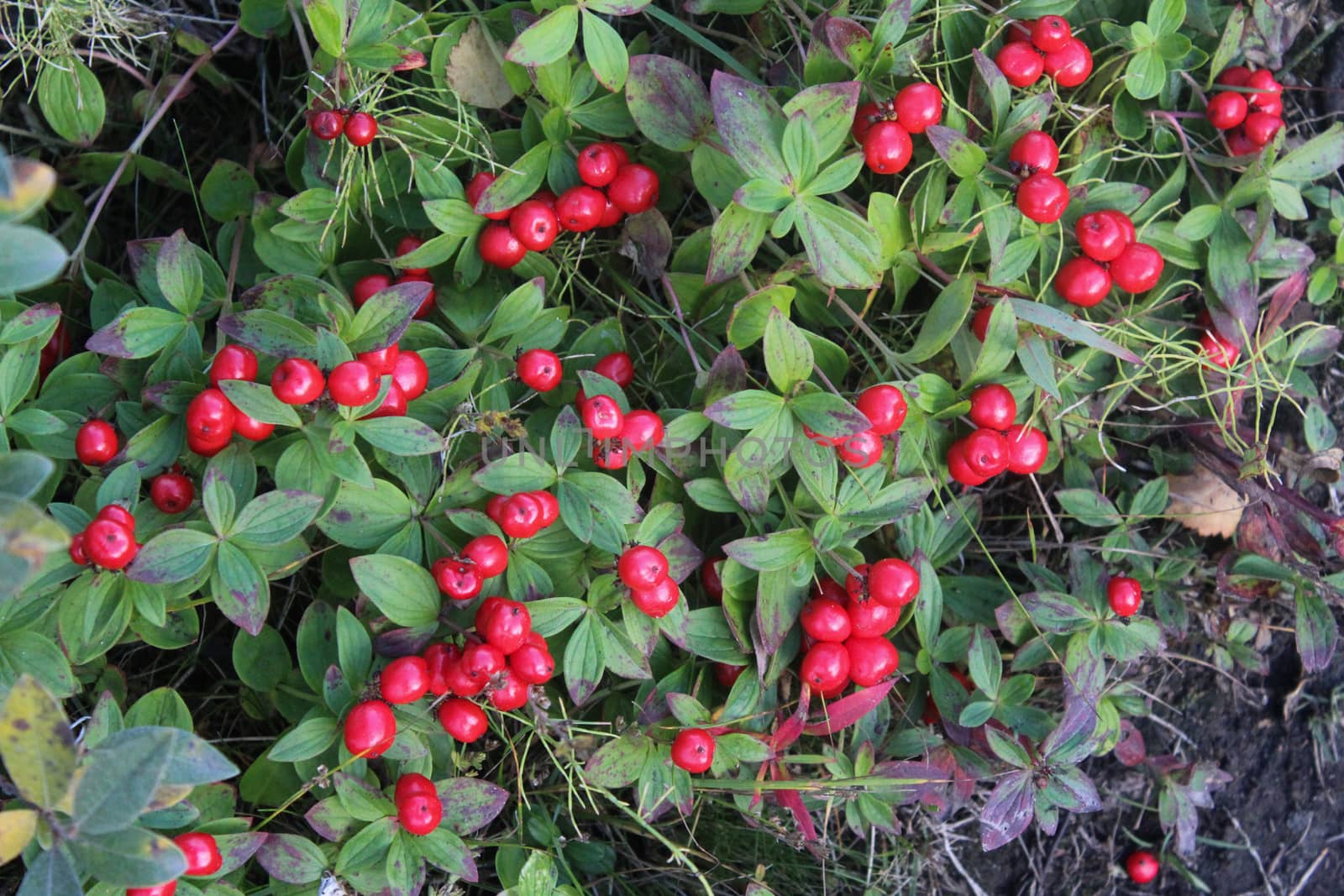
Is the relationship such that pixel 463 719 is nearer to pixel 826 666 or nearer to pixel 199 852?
pixel 199 852

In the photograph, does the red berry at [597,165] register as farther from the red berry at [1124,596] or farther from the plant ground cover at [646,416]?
the red berry at [1124,596]

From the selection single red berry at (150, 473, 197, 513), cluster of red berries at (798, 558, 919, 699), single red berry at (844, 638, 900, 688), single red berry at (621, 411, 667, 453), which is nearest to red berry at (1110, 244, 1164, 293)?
cluster of red berries at (798, 558, 919, 699)

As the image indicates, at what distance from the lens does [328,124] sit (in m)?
2.20

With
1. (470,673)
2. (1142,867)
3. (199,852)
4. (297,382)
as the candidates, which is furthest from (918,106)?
(1142,867)

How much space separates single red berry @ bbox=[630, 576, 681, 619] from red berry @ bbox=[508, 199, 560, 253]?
850mm

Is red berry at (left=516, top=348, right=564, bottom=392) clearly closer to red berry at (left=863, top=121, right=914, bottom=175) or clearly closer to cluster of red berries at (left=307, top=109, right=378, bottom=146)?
cluster of red berries at (left=307, top=109, right=378, bottom=146)

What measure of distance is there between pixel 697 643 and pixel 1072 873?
1665 mm

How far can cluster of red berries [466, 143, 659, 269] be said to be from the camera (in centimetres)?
228

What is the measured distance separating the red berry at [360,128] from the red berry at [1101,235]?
66.4 inches

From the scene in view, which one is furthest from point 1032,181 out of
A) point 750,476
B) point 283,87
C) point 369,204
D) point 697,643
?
point 283,87

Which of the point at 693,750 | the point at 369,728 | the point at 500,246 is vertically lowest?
the point at 693,750

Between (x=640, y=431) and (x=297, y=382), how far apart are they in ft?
2.33

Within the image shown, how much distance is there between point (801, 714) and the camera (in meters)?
2.30

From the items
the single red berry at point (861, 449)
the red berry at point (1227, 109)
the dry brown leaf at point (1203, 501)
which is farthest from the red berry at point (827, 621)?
the red berry at point (1227, 109)
